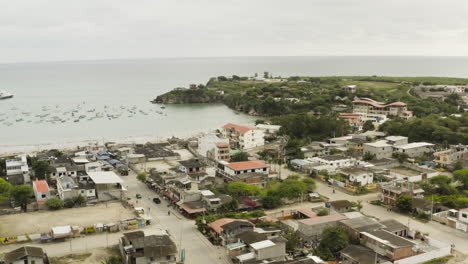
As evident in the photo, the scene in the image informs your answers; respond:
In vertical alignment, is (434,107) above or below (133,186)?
above

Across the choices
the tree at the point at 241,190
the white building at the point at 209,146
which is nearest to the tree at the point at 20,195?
the tree at the point at 241,190

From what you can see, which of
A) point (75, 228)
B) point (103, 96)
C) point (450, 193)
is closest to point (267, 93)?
point (103, 96)

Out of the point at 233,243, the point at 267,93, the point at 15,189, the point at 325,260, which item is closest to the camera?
the point at 325,260

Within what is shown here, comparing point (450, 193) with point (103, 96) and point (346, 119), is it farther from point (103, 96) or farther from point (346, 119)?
point (103, 96)

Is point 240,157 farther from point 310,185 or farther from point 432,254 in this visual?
point 432,254

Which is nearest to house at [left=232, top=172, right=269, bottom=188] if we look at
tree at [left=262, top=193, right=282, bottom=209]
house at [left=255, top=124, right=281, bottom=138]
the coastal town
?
the coastal town

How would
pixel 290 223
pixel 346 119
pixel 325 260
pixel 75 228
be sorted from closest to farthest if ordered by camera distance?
pixel 325 260, pixel 75 228, pixel 290 223, pixel 346 119
